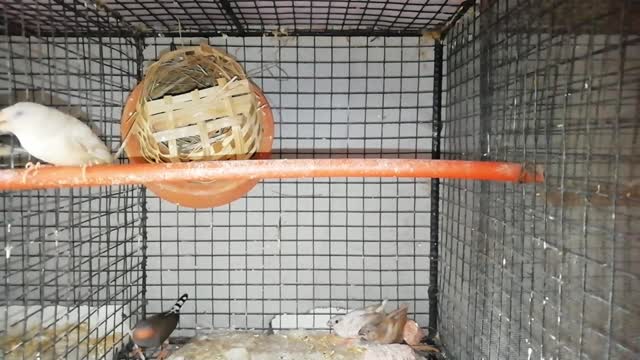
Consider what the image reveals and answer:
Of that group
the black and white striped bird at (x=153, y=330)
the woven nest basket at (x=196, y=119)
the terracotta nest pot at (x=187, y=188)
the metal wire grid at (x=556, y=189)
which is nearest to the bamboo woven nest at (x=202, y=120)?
the woven nest basket at (x=196, y=119)

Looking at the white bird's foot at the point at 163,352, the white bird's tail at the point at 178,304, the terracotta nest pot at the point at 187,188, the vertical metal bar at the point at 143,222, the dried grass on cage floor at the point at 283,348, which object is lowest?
the white bird's foot at the point at 163,352

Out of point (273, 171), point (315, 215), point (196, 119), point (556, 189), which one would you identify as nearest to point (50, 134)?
point (196, 119)

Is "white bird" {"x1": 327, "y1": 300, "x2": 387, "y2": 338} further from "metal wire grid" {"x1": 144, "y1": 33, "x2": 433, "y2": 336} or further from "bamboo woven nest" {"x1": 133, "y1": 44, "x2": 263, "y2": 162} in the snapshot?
"bamboo woven nest" {"x1": 133, "y1": 44, "x2": 263, "y2": 162}

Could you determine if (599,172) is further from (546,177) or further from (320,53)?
(320,53)

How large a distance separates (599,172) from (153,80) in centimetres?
134

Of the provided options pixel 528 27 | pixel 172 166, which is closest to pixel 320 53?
pixel 528 27

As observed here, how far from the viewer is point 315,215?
7.17 ft

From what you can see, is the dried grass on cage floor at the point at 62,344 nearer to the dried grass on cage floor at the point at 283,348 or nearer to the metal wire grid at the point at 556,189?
the dried grass on cage floor at the point at 283,348

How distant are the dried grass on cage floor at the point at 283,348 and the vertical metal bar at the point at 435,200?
0.84 feet

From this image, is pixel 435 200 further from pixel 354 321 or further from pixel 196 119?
pixel 196 119

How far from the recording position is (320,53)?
2137mm

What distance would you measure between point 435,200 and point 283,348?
91 centimetres

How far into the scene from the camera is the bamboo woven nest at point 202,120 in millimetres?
1536

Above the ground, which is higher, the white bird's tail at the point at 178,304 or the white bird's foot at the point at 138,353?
the white bird's tail at the point at 178,304
